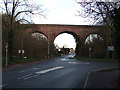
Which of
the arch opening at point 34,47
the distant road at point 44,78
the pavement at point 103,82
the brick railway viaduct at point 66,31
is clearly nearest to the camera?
the pavement at point 103,82

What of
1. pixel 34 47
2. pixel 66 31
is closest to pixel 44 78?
pixel 34 47

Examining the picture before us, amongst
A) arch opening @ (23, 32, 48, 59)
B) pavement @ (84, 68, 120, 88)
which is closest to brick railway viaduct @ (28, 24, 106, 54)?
arch opening @ (23, 32, 48, 59)

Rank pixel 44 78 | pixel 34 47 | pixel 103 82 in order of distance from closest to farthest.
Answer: pixel 103 82 < pixel 44 78 < pixel 34 47

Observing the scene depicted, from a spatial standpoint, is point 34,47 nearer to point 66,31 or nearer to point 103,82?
point 66,31

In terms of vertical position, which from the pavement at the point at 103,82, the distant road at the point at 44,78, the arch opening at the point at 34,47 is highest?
the arch opening at the point at 34,47

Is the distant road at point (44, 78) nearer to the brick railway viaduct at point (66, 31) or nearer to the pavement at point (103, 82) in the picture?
the pavement at point (103, 82)

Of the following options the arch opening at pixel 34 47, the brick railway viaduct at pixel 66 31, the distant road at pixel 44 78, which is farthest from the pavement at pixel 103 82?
the brick railway viaduct at pixel 66 31

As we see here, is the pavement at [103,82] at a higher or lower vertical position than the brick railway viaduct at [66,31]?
lower

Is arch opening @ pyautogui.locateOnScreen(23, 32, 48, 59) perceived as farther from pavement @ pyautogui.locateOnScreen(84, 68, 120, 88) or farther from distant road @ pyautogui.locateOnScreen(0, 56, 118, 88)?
pavement @ pyautogui.locateOnScreen(84, 68, 120, 88)

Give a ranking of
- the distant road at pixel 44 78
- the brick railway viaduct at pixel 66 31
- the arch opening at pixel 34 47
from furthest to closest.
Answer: the brick railway viaduct at pixel 66 31, the arch opening at pixel 34 47, the distant road at pixel 44 78

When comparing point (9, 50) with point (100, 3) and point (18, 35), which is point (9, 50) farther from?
point (100, 3)

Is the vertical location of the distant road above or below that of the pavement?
below

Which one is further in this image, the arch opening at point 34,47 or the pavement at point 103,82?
the arch opening at point 34,47

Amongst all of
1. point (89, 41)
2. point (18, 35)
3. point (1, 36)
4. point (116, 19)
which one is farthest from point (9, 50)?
point (89, 41)
